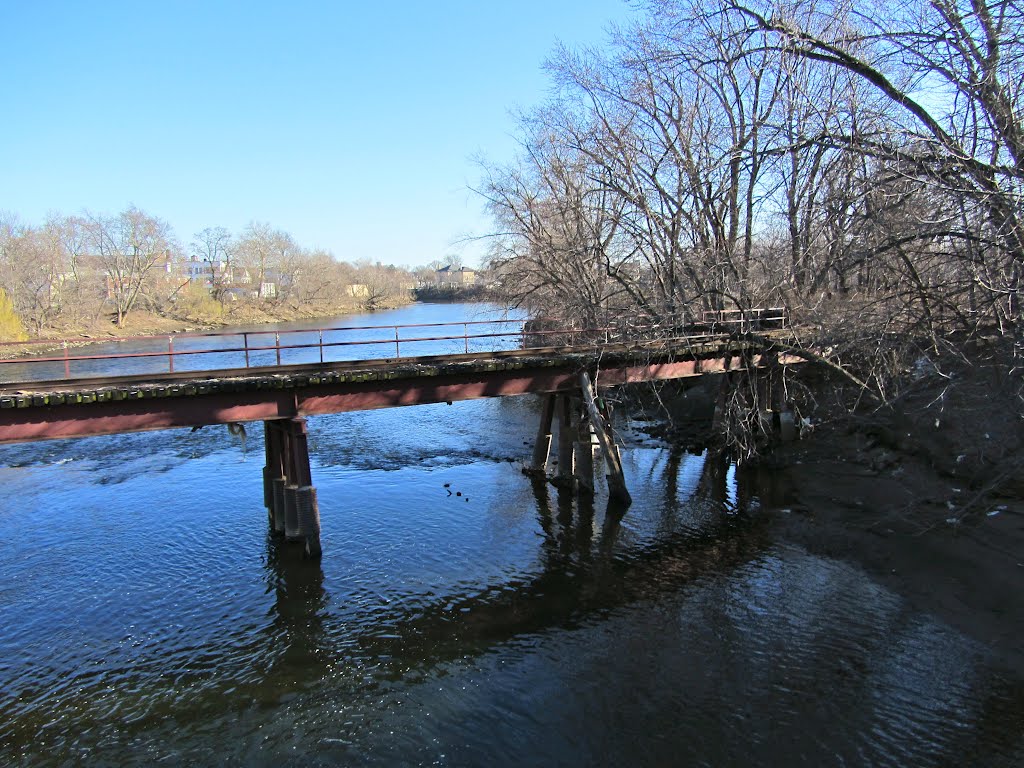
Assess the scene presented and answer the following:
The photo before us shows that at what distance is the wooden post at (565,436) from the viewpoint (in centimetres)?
1722

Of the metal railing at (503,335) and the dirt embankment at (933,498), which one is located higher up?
the metal railing at (503,335)

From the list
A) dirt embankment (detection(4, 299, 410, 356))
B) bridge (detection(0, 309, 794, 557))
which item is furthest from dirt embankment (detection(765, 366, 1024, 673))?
dirt embankment (detection(4, 299, 410, 356))

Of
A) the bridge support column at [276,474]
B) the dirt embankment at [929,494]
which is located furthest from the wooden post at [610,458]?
the bridge support column at [276,474]

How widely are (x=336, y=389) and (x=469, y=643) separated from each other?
19.5ft

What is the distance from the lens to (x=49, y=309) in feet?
202


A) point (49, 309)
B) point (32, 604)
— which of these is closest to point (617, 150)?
point (32, 604)

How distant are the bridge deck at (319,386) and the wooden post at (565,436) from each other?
99 cm

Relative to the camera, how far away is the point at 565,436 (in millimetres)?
17250

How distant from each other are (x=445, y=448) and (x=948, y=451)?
13.8m

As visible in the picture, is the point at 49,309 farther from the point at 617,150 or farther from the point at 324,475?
the point at 617,150

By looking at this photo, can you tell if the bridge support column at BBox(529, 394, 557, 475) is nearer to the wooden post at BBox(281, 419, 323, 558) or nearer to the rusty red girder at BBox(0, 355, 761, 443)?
the rusty red girder at BBox(0, 355, 761, 443)

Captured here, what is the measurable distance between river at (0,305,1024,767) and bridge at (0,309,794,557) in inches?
60.8

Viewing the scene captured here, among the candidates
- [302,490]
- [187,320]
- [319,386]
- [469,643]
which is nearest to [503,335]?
[319,386]

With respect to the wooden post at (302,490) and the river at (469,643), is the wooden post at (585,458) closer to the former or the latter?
the river at (469,643)
